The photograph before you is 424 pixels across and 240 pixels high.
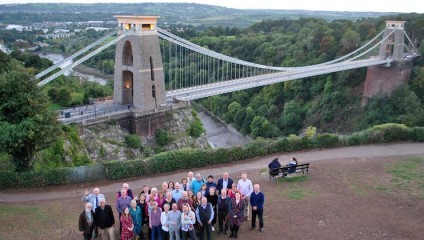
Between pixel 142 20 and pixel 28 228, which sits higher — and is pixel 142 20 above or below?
above

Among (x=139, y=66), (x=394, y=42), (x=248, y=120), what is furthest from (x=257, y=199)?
(x=394, y=42)

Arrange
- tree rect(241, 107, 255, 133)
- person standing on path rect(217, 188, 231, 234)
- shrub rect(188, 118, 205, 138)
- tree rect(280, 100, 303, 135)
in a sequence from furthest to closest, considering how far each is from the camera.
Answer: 1. tree rect(241, 107, 255, 133)
2. tree rect(280, 100, 303, 135)
3. shrub rect(188, 118, 205, 138)
4. person standing on path rect(217, 188, 231, 234)

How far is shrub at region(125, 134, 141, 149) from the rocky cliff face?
6.6 inches

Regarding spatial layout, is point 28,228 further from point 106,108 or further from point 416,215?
point 106,108

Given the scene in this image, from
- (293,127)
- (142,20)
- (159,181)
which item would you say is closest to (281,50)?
(293,127)

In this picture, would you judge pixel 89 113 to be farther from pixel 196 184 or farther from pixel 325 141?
pixel 196 184

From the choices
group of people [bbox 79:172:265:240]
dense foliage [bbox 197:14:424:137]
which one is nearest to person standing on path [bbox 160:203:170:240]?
group of people [bbox 79:172:265:240]

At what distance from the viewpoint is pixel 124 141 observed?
997 inches

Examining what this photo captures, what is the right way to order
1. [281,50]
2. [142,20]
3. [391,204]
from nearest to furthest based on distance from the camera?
[391,204] < [142,20] < [281,50]

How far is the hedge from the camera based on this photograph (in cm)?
1453

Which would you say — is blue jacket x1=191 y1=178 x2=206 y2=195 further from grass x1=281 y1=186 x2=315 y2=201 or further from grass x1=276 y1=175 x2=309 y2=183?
grass x1=276 y1=175 x2=309 y2=183

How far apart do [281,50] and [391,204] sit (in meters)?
49.3

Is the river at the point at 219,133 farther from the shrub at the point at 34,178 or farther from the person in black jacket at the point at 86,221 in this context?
the person in black jacket at the point at 86,221

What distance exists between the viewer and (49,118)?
49.3 feet
